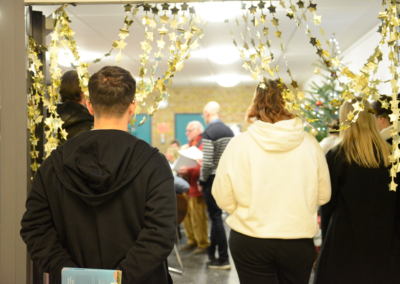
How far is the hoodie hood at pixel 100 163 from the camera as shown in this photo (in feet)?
3.41

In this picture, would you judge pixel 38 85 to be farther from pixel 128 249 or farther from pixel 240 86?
pixel 240 86

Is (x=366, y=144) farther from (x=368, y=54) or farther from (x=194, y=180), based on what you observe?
(x=368, y=54)

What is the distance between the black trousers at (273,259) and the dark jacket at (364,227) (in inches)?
12.6

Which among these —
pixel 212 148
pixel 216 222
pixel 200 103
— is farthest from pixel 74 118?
pixel 200 103

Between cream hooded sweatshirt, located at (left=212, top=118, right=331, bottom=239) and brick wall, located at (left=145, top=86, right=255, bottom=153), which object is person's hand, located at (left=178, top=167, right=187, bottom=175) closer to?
cream hooded sweatshirt, located at (left=212, top=118, right=331, bottom=239)

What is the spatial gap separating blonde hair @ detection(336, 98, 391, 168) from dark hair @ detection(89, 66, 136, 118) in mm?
1181

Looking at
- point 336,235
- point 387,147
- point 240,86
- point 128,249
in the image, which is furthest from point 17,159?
point 240,86

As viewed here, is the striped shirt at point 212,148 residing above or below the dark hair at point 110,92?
below

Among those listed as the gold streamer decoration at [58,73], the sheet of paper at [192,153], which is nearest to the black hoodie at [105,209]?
the gold streamer decoration at [58,73]

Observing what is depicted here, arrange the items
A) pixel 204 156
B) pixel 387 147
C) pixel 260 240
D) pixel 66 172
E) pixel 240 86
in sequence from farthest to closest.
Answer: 1. pixel 240 86
2. pixel 204 156
3. pixel 387 147
4. pixel 260 240
5. pixel 66 172

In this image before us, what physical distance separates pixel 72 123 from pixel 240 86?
278 inches

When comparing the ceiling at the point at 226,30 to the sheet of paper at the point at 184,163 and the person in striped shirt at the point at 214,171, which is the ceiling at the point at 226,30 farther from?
the sheet of paper at the point at 184,163

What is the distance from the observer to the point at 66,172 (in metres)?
1.09

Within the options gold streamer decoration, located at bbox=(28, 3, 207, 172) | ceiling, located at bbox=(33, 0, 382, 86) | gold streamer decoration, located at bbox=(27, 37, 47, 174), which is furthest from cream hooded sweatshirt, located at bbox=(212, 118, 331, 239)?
ceiling, located at bbox=(33, 0, 382, 86)
